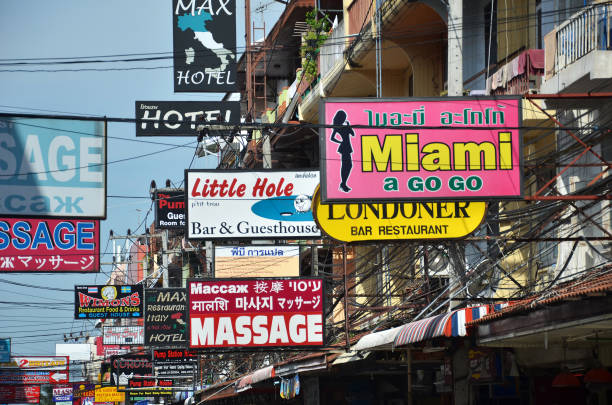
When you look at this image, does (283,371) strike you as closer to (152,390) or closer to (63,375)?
(152,390)

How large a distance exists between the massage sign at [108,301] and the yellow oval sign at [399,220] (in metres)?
22.4

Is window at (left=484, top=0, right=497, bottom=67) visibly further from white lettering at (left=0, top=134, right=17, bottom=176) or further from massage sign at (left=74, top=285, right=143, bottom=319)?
massage sign at (left=74, top=285, right=143, bottom=319)

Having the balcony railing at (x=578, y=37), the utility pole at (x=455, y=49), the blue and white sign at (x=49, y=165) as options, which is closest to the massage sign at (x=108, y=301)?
the utility pole at (x=455, y=49)

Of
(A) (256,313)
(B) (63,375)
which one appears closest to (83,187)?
(A) (256,313)

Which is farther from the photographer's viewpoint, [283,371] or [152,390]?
[152,390]

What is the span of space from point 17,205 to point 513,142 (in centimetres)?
765

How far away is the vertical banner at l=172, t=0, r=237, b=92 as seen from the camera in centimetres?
2745

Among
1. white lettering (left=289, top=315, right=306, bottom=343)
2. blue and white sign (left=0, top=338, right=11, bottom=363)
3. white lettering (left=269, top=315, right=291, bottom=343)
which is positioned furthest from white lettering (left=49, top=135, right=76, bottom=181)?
blue and white sign (left=0, top=338, right=11, bottom=363)

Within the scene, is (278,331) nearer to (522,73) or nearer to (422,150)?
(522,73)

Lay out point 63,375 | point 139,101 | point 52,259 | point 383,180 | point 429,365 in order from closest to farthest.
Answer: point 383,180, point 429,365, point 52,259, point 139,101, point 63,375

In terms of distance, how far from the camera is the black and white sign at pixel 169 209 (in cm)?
3828

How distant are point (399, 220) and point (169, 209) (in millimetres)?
23416

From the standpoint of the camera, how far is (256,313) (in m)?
21.1

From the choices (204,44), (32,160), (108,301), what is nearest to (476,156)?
(32,160)
